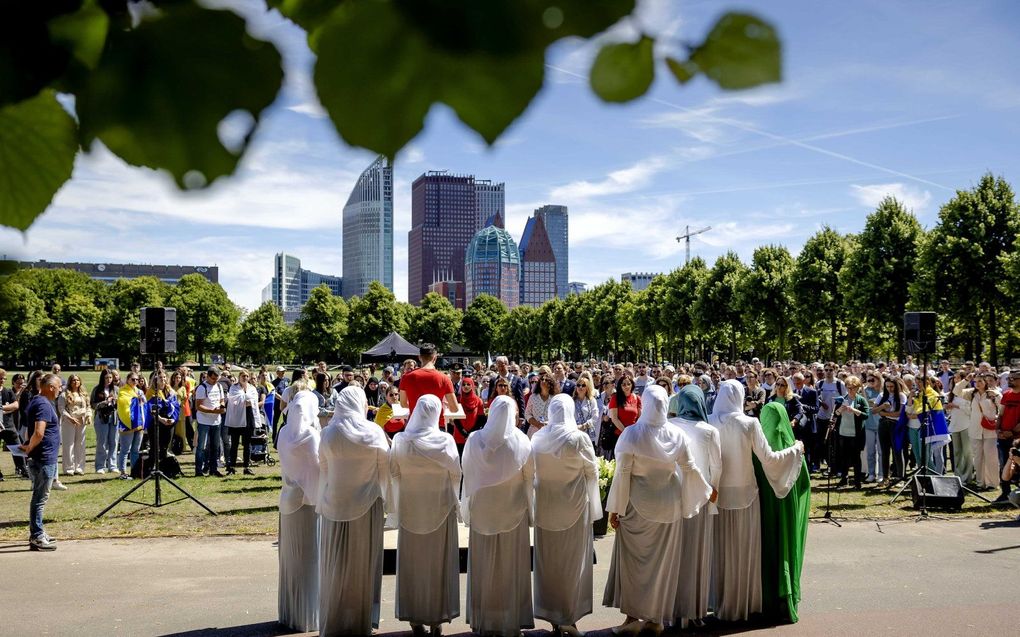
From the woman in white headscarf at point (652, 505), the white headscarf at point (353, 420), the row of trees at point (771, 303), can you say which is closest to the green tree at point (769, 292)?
the row of trees at point (771, 303)

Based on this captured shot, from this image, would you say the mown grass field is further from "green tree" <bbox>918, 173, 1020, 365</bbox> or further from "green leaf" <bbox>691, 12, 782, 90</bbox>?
"green tree" <bbox>918, 173, 1020, 365</bbox>

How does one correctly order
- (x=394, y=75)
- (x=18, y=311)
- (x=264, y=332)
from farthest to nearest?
(x=264, y=332) → (x=18, y=311) → (x=394, y=75)

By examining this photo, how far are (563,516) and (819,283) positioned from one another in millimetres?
37285

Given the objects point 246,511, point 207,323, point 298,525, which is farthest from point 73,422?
point 207,323

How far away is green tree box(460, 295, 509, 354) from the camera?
109 m

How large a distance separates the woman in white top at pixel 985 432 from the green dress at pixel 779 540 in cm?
773

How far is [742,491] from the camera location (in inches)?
255

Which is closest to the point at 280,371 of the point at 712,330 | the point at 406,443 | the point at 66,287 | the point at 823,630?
the point at 406,443

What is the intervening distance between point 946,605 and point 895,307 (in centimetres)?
3191

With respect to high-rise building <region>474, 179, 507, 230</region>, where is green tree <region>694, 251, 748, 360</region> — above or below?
above

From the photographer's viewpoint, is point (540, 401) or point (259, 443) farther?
point (259, 443)

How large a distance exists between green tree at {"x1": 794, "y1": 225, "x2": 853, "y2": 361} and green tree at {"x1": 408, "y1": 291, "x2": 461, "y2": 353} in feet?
196

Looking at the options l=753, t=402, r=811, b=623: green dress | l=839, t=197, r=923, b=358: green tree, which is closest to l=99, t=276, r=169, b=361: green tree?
l=753, t=402, r=811, b=623: green dress

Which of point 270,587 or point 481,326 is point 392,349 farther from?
point 481,326
